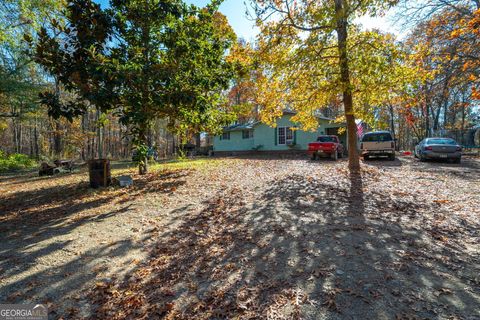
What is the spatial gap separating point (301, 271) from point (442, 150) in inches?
565

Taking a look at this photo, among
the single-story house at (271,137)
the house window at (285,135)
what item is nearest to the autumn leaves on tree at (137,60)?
the single-story house at (271,137)

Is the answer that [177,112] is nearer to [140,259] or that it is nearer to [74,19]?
[74,19]

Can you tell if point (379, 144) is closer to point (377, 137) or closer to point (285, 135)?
point (377, 137)

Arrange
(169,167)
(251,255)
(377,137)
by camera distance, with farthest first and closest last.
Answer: (377,137), (169,167), (251,255)

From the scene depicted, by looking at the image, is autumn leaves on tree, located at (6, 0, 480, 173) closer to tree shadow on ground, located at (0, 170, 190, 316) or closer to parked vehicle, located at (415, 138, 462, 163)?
tree shadow on ground, located at (0, 170, 190, 316)

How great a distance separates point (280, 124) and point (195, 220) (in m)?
19.2

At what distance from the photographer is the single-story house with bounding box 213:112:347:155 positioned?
858 inches

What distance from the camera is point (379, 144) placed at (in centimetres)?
1506

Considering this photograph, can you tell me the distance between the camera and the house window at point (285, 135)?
23.0 meters

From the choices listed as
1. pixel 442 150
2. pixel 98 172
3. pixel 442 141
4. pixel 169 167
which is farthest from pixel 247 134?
pixel 98 172

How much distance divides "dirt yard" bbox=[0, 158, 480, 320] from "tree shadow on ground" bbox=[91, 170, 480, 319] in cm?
2

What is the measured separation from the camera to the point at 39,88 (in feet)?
47.3

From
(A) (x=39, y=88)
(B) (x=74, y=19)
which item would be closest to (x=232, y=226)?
(B) (x=74, y=19)

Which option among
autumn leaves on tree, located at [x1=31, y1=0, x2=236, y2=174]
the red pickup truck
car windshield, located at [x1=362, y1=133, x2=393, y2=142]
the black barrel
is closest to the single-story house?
the red pickup truck
